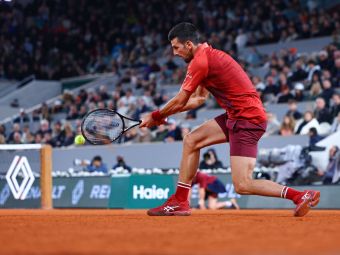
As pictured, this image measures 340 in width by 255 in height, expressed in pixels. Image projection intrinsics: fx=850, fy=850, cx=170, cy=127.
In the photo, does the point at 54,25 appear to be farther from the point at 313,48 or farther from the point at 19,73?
the point at 313,48

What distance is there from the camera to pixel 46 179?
60.3ft

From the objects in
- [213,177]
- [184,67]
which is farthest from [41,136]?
[213,177]

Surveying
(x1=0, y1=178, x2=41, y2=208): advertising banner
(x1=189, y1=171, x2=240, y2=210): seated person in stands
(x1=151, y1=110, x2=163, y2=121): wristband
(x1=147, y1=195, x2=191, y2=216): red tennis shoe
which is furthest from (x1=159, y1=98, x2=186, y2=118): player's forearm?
(x1=0, y1=178, x2=41, y2=208): advertising banner

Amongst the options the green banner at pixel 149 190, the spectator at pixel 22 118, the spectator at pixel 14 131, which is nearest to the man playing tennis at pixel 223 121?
the green banner at pixel 149 190

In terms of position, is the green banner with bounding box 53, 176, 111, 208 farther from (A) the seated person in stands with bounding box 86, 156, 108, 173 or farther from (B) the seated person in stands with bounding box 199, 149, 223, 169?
(B) the seated person in stands with bounding box 199, 149, 223, 169

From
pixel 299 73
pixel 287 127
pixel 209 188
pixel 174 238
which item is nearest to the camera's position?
pixel 174 238

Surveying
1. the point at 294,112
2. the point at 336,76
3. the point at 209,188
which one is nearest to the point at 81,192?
the point at 209,188

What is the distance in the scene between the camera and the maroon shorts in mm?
10242

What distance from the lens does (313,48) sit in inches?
1030

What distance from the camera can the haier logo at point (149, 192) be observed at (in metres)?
18.6

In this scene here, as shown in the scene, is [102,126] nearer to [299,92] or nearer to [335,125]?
[335,125]

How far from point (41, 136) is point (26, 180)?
824 cm

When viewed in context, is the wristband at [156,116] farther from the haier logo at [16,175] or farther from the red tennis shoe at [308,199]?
the haier logo at [16,175]

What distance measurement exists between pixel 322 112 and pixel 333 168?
2.39 m
